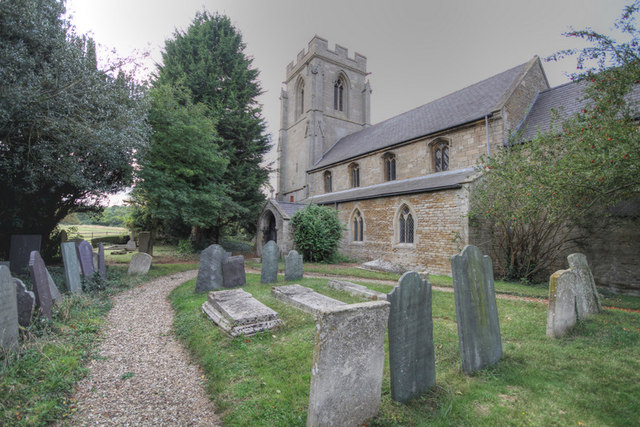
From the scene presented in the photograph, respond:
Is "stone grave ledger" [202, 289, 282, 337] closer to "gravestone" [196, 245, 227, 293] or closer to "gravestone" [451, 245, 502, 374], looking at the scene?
"gravestone" [196, 245, 227, 293]

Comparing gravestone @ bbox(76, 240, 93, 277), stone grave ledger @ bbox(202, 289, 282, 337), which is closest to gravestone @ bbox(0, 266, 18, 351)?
stone grave ledger @ bbox(202, 289, 282, 337)

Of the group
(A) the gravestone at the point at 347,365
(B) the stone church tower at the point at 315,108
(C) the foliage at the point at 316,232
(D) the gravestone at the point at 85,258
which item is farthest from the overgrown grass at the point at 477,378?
(B) the stone church tower at the point at 315,108

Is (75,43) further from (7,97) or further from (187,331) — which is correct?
(187,331)

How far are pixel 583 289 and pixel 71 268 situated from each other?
37.8 feet

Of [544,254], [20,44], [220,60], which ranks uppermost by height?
[220,60]

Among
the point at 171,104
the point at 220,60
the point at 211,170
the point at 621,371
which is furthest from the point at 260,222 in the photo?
the point at 621,371

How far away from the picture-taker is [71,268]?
7.07m

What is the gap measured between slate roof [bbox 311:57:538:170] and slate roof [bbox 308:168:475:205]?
230cm

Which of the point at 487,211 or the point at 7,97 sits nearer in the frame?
the point at 7,97

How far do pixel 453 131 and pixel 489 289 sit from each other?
11767 millimetres

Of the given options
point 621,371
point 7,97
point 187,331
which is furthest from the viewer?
point 7,97

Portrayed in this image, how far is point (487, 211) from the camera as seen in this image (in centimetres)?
990

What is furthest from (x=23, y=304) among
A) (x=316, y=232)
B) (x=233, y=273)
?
(x=316, y=232)

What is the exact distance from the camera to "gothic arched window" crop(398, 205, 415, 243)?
44.1 ft
